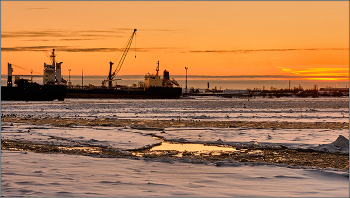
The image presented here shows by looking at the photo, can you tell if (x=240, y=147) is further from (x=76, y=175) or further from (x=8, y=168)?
(x=8, y=168)

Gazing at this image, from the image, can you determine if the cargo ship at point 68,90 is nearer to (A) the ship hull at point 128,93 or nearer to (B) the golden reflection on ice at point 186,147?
(A) the ship hull at point 128,93

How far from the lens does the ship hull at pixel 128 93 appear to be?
132 m

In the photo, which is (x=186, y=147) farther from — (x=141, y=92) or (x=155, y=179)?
(x=141, y=92)

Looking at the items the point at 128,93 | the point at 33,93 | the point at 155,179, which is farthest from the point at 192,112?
the point at 128,93

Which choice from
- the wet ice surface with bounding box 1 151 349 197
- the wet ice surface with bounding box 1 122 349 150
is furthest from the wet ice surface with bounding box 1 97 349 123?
the wet ice surface with bounding box 1 151 349 197

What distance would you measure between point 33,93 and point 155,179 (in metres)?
97.2

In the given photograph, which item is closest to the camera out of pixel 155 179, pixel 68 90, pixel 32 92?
pixel 155 179

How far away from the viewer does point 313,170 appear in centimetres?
1187

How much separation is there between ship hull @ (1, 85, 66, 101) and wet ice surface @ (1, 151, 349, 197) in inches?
3594

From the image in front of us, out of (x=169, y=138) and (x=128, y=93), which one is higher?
(x=128, y=93)

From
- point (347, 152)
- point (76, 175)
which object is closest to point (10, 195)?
point (76, 175)

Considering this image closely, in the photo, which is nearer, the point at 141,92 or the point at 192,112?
the point at 192,112

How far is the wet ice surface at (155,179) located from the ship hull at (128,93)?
4750 inches

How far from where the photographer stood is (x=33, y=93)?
10131 centimetres
